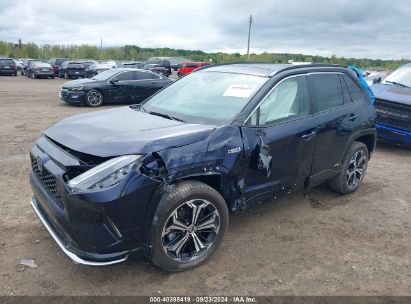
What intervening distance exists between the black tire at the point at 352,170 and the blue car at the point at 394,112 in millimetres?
2759

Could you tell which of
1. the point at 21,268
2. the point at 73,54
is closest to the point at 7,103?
the point at 21,268

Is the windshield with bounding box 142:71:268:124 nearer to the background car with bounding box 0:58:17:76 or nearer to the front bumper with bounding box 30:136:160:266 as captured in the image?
the front bumper with bounding box 30:136:160:266

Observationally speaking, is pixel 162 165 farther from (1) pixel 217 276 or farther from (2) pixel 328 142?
(2) pixel 328 142

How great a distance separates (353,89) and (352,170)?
113 centimetres

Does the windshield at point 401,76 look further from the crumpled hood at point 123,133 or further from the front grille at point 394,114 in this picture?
the crumpled hood at point 123,133

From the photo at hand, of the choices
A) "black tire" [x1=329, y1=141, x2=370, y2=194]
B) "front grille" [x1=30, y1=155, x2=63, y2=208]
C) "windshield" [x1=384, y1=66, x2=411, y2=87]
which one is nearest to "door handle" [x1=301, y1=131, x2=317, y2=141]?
"black tire" [x1=329, y1=141, x2=370, y2=194]

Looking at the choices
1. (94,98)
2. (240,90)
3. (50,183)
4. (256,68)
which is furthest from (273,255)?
(94,98)

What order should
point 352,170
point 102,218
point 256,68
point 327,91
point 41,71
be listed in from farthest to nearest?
point 41,71 < point 352,170 < point 327,91 < point 256,68 < point 102,218

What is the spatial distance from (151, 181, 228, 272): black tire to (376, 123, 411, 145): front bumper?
18.7 ft

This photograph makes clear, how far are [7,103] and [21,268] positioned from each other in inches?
475

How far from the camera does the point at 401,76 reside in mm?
8672

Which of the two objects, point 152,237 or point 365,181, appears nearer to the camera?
point 152,237

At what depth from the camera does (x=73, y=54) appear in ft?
319

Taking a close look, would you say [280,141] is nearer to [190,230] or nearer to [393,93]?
[190,230]
